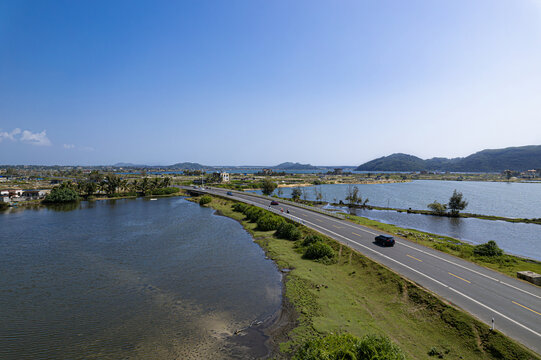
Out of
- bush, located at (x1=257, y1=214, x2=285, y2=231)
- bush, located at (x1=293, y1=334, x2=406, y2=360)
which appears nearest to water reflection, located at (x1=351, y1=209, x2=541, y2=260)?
bush, located at (x1=257, y1=214, x2=285, y2=231)

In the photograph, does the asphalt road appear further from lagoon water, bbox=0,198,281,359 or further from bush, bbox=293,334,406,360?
lagoon water, bbox=0,198,281,359

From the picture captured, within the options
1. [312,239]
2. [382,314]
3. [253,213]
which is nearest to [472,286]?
[382,314]

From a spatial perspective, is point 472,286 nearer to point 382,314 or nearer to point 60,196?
point 382,314

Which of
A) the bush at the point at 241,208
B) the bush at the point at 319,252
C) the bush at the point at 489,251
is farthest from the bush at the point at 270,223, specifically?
the bush at the point at 489,251

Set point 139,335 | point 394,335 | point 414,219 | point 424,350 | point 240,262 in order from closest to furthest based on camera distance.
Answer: point 424,350, point 394,335, point 139,335, point 240,262, point 414,219

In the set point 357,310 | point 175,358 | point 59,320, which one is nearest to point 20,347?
point 59,320

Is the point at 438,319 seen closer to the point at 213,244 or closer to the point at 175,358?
the point at 175,358

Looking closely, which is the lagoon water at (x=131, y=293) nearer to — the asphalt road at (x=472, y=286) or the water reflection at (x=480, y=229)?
the asphalt road at (x=472, y=286)
